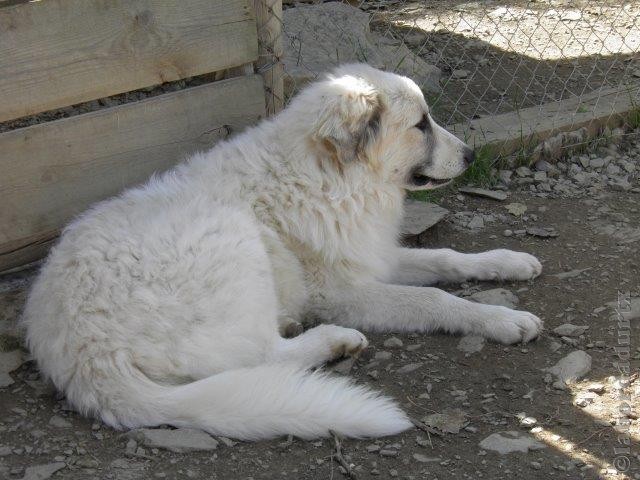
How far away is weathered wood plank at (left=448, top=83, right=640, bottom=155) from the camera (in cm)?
560

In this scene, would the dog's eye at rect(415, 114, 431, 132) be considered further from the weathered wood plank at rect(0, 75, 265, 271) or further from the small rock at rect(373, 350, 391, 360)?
the small rock at rect(373, 350, 391, 360)

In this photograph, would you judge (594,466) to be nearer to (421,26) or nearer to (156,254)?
(156,254)

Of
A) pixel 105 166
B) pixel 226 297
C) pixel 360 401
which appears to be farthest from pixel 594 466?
pixel 105 166

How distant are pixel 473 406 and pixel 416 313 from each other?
25.4 inches

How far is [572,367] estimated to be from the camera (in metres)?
3.57

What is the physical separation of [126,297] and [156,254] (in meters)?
0.24

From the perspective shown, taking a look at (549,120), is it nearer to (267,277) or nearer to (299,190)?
(299,190)

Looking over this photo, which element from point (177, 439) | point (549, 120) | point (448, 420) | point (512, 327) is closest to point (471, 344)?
point (512, 327)

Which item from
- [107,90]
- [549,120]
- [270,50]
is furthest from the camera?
[549,120]

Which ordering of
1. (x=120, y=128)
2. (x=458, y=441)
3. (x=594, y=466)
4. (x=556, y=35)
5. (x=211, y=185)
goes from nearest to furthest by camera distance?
(x=594, y=466), (x=458, y=441), (x=211, y=185), (x=120, y=128), (x=556, y=35)

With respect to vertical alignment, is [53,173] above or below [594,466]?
above

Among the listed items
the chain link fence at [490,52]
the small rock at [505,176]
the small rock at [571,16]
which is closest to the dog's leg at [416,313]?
the small rock at [505,176]

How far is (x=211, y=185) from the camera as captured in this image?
392cm

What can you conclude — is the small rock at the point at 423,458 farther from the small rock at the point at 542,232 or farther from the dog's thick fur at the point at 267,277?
the small rock at the point at 542,232
